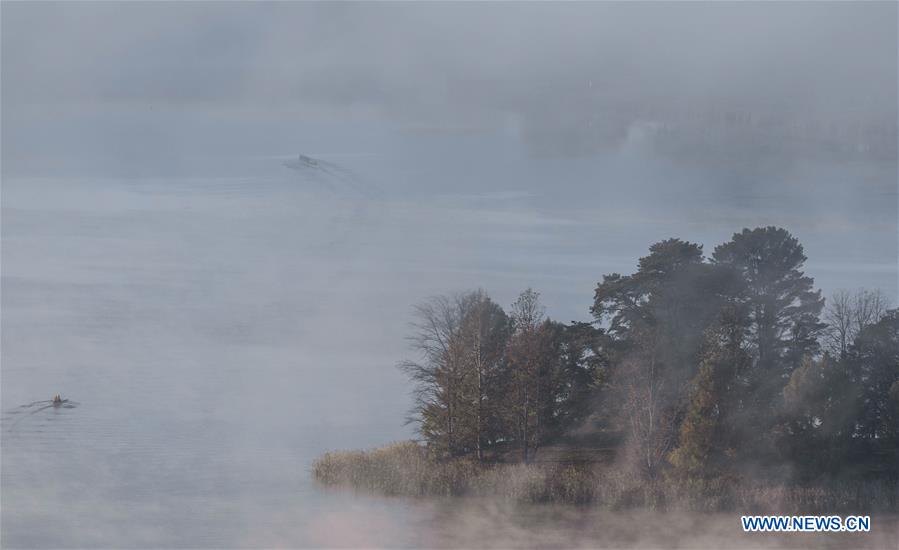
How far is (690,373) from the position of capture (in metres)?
11.2

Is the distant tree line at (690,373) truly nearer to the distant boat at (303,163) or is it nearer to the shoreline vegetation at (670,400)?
the shoreline vegetation at (670,400)

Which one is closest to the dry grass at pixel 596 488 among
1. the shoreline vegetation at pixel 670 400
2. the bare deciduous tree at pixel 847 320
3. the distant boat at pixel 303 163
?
the shoreline vegetation at pixel 670 400

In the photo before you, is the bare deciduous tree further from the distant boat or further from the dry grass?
the distant boat

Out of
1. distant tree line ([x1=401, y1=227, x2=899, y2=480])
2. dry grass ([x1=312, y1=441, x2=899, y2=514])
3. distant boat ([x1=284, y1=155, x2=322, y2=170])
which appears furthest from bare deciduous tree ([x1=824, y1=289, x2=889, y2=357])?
distant boat ([x1=284, y1=155, x2=322, y2=170])

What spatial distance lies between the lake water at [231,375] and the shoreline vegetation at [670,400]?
0.43m

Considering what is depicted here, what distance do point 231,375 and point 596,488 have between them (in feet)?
19.3

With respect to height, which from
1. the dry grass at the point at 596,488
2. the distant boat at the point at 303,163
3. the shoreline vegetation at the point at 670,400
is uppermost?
the distant boat at the point at 303,163

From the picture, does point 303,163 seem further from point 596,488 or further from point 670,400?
point 596,488

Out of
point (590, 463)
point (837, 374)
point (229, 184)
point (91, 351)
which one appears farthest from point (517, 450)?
point (229, 184)

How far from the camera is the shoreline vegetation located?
10.8 metres

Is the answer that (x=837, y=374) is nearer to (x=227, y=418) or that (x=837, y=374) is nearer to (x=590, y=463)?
(x=590, y=463)

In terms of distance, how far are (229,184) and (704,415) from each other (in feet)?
74.5

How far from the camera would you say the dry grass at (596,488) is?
10.7 meters

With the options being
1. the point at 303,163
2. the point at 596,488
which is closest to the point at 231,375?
the point at 596,488
